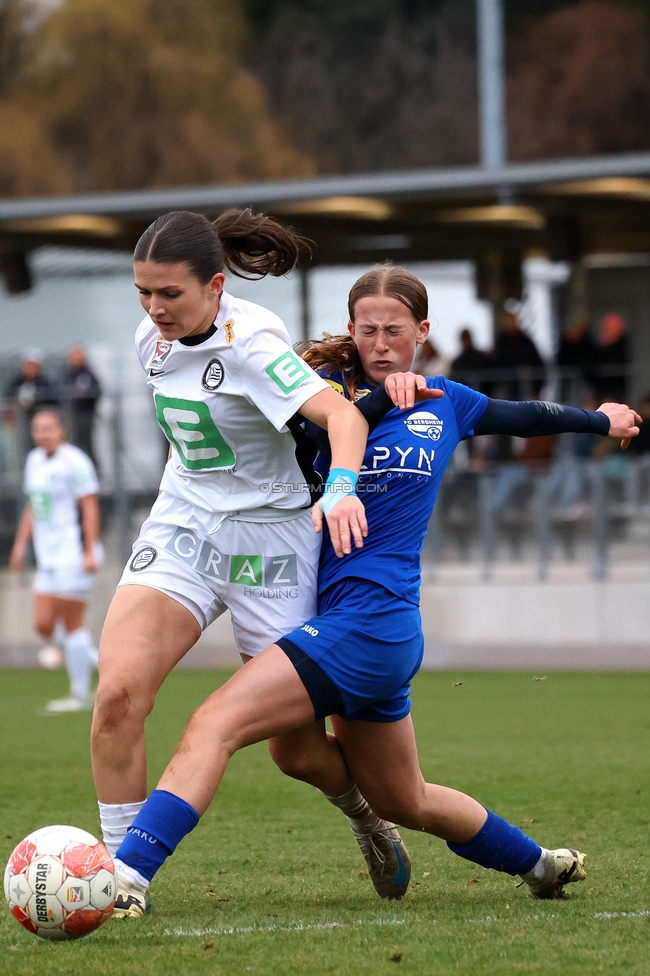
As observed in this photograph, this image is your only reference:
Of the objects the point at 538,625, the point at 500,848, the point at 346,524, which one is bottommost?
the point at 538,625

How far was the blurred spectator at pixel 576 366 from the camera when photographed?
17625mm

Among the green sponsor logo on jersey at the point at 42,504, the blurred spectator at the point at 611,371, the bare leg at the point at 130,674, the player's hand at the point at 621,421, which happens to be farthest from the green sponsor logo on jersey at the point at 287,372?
the blurred spectator at the point at 611,371

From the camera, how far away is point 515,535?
52.0 ft

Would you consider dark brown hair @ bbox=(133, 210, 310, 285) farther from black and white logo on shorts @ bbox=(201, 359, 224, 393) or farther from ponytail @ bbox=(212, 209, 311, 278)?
black and white logo on shorts @ bbox=(201, 359, 224, 393)

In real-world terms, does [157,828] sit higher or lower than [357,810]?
higher

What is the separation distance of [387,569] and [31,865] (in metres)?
1.33

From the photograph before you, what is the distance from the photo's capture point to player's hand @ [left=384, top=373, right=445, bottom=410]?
14.8ft

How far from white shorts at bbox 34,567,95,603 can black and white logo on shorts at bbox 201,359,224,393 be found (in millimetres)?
7782

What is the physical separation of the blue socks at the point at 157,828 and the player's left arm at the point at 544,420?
1534 millimetres

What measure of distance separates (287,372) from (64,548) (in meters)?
8.17

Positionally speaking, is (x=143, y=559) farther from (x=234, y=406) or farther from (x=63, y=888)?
(x=63, y=888)

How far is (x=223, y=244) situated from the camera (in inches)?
193

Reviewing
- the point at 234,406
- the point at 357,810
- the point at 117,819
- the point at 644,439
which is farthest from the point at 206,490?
the point at 644,439

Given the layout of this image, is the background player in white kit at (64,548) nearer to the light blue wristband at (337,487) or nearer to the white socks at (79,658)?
the white socks at (79,658)
